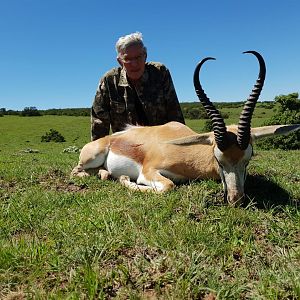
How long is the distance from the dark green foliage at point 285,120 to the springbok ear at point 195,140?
2338cm

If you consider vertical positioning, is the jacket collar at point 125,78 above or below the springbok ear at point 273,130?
above

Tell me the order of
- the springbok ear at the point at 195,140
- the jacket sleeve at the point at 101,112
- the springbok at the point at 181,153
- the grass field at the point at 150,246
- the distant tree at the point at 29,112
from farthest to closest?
the distant tree at the point at 29,112, the jacket sleeve at the point at 101,112, the springbok ear at the point at 195,140, the springbok at the point at 181,153, the grass field at the point at 150,246

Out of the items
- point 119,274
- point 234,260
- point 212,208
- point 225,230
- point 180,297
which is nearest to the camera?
point 180,297

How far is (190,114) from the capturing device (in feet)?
243

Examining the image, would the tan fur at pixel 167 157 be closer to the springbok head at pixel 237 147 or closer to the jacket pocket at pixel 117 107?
the springbok head at pixel 237 147

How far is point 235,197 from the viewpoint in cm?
562

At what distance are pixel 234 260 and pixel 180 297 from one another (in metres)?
0.86

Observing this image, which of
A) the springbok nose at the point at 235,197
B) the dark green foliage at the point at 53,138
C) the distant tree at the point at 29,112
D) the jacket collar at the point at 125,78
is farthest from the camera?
the distant tree at the point at 29,112

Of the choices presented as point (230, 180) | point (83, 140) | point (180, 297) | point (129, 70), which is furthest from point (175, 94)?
point (83, 140)

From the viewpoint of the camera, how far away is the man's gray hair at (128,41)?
9.61 meters

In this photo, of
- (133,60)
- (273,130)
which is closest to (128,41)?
(133,60)

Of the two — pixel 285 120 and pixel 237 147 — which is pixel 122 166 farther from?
pixel 285 120

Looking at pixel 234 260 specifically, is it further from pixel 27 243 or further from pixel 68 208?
pixel 68 208

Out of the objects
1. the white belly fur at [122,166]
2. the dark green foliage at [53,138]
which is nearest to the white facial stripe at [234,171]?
the white belly fur at [122,166]
